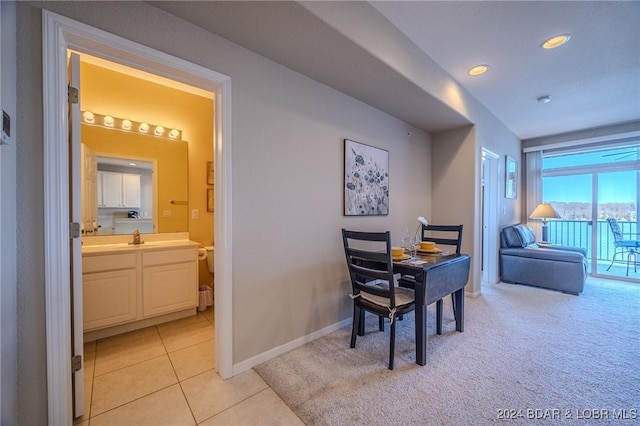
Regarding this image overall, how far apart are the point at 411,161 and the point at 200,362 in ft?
10.6

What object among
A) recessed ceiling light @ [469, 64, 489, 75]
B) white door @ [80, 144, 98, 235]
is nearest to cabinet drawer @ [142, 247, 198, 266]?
white door @ [80, 144, 98, 235]

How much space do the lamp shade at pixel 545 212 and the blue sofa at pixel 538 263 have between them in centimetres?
33

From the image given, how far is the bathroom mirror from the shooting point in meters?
2.46

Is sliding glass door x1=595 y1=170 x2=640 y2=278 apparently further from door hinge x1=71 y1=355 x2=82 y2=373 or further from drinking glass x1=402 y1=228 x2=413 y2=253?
door hinge x1=71 y1=355 x2=82 y2=373

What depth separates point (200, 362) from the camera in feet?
6.29

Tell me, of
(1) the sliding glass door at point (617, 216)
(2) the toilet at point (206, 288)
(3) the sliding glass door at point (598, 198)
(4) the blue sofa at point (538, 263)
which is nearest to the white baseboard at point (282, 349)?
(2) the toilet at point (206, 288)

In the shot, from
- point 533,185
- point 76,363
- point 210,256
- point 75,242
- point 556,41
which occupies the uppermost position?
point 556,41

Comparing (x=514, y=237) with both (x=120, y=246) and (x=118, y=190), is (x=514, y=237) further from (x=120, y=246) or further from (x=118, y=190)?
(x=118, y=190)

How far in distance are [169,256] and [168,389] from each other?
1285mm

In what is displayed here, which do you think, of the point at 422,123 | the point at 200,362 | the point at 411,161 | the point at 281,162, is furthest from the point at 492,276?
the point at 200,362

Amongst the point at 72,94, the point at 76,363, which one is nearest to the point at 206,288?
the point at 76,363

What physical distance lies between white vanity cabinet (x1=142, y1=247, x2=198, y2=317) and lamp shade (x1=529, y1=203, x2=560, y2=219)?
18.2 feet

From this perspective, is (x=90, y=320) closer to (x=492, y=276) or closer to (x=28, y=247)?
(x=28, y=247)

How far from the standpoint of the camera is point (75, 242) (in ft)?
4.34
